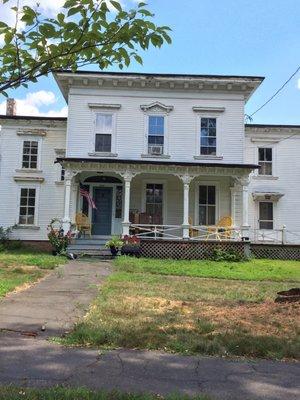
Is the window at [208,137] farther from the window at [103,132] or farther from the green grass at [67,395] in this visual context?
the green grass at [67,395]

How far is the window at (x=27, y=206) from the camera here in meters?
25.4

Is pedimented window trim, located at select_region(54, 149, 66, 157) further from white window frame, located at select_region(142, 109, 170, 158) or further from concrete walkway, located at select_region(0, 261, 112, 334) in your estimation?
concrete walkway, located at select_region(0, 261, 112, 334)

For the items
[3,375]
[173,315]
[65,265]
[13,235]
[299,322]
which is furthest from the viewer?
[13,235]

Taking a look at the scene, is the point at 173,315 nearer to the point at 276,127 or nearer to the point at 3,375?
the point at 3,375

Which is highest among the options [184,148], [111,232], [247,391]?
[184,148]

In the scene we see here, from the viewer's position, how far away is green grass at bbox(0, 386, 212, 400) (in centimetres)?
401

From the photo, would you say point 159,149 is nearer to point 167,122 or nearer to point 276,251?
point 167,122

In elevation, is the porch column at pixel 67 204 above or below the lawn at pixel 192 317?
above

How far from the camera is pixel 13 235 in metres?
25.1

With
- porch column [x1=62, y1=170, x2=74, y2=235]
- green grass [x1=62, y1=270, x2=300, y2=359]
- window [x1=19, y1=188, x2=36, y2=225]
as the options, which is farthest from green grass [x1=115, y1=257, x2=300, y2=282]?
window [x1=19, y1=188, x2=36, y2=225]

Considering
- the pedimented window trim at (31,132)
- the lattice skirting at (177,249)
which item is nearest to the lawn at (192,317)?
the lattice skirting at (177,249)

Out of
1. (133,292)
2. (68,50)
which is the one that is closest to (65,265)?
(133,292)

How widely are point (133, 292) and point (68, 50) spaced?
7.49 meters

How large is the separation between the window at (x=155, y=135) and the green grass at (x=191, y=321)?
1202cm
